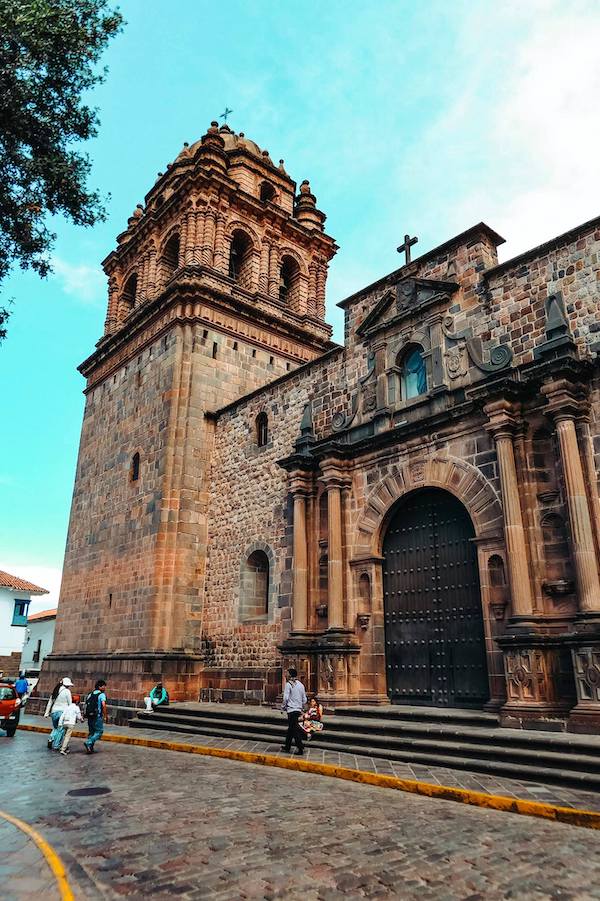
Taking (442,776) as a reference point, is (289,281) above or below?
above

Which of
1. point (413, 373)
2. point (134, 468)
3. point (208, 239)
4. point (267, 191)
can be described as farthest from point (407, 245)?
point (267, 191)

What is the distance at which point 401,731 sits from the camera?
9.69 meters

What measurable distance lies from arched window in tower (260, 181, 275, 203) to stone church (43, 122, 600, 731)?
0.66 m

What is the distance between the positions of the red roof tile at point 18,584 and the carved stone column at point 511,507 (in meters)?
40.8

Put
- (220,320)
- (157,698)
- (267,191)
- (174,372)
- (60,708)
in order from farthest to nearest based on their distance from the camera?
1. (267,191)
2. (220,320)
3. (174,372)
4. (157,698)
5. (60,708)

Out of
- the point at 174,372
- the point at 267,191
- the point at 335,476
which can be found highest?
the point at 267,191

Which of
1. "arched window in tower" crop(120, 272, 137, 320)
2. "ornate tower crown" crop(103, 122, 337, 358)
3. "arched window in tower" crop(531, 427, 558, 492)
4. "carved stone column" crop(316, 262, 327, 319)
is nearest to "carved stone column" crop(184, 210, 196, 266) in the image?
"ornate tower crown" crop(103, 122, 337, 358)

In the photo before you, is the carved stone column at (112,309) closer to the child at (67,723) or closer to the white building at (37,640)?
the child at (67,723)

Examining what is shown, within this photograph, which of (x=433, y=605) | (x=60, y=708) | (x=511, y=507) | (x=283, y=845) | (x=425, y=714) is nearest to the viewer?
(x=283, y=845)

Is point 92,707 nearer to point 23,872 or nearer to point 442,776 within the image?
point 442,776

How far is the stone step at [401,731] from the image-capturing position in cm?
787

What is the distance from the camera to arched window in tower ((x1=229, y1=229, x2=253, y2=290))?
2266 cm

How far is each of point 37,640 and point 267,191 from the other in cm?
3503

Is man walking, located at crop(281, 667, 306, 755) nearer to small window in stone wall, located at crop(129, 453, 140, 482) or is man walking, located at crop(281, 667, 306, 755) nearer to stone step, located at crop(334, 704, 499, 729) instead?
stone step, located at crop(334, 704, 499, 729)
